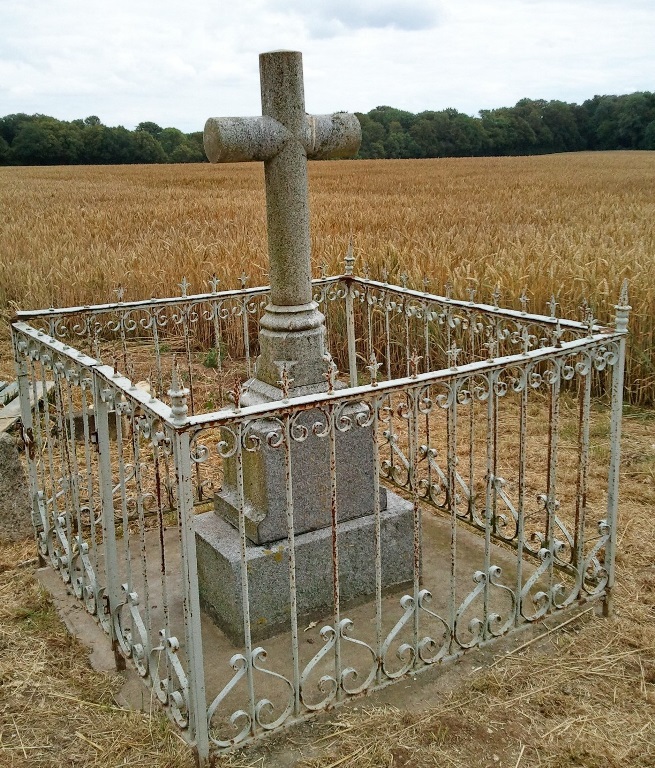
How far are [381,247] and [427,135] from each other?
6427cm

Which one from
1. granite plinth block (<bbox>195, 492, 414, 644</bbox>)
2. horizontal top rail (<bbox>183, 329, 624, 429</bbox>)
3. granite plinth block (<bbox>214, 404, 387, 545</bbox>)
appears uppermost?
horizontal top rail (<bbox>183, 329, 624, 429</bbox>)

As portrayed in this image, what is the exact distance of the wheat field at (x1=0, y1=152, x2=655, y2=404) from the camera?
25.9 ft

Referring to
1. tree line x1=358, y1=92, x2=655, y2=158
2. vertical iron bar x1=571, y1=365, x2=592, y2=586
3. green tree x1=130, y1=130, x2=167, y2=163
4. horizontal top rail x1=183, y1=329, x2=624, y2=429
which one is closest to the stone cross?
horizontal top rail x1=183, y1=329, x2=624, y2=429

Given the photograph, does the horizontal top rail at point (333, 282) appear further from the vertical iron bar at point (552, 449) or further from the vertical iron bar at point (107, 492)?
the vertical iron bar at point (107, 492)

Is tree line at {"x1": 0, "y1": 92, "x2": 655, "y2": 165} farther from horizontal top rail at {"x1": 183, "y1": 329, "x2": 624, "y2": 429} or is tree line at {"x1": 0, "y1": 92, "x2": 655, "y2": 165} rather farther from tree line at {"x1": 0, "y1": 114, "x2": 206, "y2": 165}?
horizontal top rail at {"x1": 183, "y1": 329, "x2": 624, "y2": 429}

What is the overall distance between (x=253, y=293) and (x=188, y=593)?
295 centimetres

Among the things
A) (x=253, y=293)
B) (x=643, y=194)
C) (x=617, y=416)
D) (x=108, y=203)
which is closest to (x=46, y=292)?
(x=253, y=293)

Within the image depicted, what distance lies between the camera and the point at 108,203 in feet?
70.0

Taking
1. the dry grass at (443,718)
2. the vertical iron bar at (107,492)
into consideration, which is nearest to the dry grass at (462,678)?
the dry grass at (443,718)

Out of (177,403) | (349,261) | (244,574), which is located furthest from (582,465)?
(349,261)

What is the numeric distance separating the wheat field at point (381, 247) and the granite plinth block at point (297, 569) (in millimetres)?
3765

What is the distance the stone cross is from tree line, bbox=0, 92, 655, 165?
205 feet

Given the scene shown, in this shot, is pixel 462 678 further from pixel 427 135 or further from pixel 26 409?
pixel 427 135

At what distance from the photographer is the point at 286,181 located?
11.9 ft
